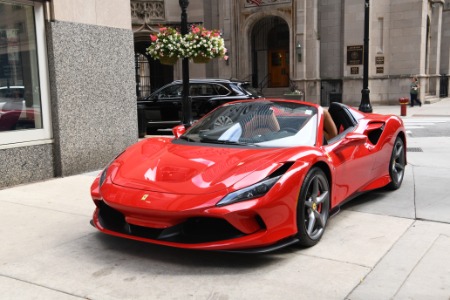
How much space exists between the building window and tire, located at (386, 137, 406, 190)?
5.08 meters

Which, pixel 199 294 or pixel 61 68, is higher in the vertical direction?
pixel 61 68

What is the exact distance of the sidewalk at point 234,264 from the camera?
3.38 metres

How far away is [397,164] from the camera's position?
643 cm

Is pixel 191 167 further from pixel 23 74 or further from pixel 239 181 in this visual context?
pixel 23 74

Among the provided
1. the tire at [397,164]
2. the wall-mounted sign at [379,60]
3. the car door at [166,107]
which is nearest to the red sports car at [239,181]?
the tire at [397,164]

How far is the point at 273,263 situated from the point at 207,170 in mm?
929

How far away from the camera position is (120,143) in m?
8.68

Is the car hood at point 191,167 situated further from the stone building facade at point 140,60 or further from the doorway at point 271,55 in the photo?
the doorway at point 271,55

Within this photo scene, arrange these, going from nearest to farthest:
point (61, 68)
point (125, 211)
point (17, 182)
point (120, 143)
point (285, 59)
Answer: point (125, 211), point (17, 182), point (61, 68), point (120, 143), point (285, 59)

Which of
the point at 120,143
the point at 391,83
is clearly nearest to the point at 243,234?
the point at 120,143

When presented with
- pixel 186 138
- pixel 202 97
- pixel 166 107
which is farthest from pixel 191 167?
pixel 166 107

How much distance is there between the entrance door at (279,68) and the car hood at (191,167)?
25.5 metres

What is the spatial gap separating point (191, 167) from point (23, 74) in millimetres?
4478

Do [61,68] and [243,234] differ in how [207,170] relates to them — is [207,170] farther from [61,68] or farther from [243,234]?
[61,68]
